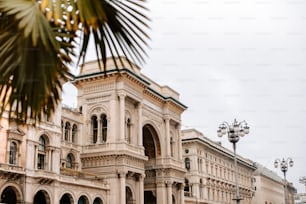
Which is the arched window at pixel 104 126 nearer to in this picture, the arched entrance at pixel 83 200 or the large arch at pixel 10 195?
the arched entrance at pixel 83 200

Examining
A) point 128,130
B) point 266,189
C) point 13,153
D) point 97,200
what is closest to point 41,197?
point 13,153

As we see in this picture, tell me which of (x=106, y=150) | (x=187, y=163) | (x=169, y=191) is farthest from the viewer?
(x=187, y=163)

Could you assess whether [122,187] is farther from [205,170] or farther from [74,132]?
[205,170]

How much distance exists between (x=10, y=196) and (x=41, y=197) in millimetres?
2942

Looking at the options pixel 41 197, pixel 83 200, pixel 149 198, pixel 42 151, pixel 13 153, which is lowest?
pixel 83 200

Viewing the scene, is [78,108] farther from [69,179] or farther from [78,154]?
[69,179]

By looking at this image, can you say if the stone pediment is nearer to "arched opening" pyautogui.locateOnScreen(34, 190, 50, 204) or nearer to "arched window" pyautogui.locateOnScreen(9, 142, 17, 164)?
"arched window" pyautogui.locateOnScreen(9, 142, 17, 164)

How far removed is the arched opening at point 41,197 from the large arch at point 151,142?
64.2 feet

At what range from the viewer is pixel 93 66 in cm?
4812

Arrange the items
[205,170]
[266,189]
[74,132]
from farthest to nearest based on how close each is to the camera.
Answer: [266,189] < [205,170] < [74,132]

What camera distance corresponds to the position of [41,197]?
37000 millimetres

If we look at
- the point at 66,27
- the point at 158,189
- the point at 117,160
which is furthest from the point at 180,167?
the point at 66,27

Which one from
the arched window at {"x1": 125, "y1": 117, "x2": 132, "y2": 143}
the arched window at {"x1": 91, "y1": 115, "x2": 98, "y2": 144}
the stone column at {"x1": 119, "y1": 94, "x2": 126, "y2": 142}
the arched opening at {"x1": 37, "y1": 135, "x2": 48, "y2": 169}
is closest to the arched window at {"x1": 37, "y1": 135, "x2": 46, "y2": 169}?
the arched opening at {"x1": 37, "y1": 135, "x2": 48, "y2": 169}

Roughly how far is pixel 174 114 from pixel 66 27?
5368cm
